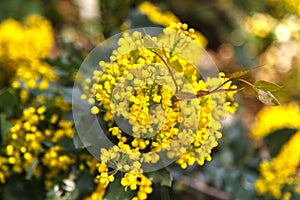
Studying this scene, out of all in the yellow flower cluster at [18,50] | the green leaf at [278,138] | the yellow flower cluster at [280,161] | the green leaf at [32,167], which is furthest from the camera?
the yellow flower cluster at [18,50]

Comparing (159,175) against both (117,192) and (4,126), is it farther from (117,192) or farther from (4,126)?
(4,126)

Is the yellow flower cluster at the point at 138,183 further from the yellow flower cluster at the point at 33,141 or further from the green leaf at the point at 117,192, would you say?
the yellow flower cluster at the point at 33,141

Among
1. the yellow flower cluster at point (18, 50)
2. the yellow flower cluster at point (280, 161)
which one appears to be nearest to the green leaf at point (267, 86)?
the yellow flower cluster at point (280, 161)

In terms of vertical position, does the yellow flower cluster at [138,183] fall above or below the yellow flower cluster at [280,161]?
above

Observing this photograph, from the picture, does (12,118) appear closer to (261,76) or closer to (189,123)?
(189,123)

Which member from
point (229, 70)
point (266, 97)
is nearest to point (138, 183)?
point (266, 97)

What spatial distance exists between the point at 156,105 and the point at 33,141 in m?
0.30

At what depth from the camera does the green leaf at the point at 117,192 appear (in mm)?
767

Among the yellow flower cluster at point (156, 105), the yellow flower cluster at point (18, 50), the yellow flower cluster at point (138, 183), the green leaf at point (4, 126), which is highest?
the yellow flower cluster at point (156, 105)

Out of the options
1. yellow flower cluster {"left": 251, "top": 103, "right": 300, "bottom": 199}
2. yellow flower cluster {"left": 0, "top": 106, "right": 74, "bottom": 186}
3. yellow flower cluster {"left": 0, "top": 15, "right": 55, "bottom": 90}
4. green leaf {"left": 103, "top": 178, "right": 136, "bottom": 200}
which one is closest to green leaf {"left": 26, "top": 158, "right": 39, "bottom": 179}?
yellow flower cluster {"left": 0, "top": 106, "right": 74, "bottom": 186}

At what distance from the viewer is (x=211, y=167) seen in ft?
4.06

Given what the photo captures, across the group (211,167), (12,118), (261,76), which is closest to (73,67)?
(12,118)

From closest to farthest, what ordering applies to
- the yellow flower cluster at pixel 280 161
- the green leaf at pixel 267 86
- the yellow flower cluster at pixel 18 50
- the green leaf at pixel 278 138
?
the green leaf at pixel 267 86 < the yellow flower cluster at pixel 280 161 < the green leaf at pixel 278 138 < the yellow flower cluster at pixel 18 50

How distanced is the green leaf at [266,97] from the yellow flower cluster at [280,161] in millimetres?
373
